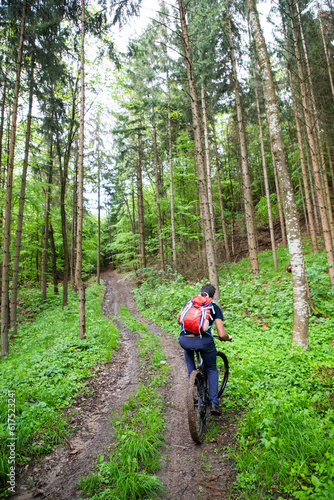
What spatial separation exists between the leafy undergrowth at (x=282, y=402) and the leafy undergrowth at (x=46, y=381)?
8.87 feet

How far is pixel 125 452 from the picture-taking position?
3025mm

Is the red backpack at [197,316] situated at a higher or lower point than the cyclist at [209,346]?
higher

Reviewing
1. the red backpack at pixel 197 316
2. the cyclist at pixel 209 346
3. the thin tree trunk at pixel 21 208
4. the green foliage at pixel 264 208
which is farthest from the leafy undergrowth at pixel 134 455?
the green foliage at pixel 264 208

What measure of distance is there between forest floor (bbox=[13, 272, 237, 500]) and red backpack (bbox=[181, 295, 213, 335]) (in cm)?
148

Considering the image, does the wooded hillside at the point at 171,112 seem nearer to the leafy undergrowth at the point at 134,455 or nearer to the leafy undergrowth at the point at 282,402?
the leafy undergrowth at the point at 282,402

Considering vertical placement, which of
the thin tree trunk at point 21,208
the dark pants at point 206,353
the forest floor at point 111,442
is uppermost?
the thin tree trunk at point 21,208

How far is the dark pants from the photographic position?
3.49 meters

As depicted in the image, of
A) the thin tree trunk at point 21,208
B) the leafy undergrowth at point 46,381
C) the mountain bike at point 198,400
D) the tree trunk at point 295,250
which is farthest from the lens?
the thin tree trunk at point 21,208

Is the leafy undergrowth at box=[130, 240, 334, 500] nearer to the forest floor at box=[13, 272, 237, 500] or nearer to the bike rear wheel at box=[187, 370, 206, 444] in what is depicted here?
the forest floor at box=[13, 272, 237, 500]

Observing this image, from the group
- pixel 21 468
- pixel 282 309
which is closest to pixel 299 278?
pixel 282 309

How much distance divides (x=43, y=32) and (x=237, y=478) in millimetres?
12891

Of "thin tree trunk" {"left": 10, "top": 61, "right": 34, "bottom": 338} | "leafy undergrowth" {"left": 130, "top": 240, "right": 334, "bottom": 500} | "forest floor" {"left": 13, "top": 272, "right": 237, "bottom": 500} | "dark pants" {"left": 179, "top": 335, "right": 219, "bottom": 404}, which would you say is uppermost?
"thin tree trunk" {"left": 10, "top": 61, "right": 34, "bottom": 338}

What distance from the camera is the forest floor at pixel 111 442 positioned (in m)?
2.63

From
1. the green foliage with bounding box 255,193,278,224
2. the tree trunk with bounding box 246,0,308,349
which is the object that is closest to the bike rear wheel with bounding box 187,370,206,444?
the tree trunk with bounding box 246,0,308,349
